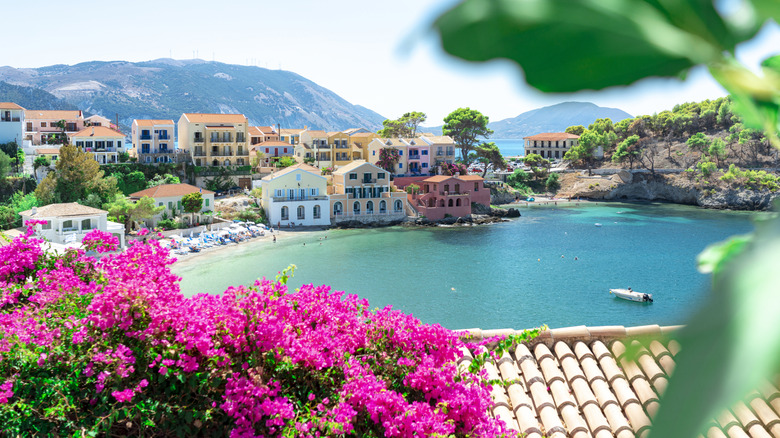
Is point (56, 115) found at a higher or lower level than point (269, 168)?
higher

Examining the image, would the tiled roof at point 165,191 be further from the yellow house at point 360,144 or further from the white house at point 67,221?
the yellow house at point 360,144

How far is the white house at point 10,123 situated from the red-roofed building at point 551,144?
52205 millimetres

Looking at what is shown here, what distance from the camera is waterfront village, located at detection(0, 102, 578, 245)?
37219mm

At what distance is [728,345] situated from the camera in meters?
0.27

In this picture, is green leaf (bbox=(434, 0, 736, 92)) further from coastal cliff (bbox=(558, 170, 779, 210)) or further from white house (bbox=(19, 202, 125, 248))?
coastal cliff (bbox=(558, 170, 779, 210))

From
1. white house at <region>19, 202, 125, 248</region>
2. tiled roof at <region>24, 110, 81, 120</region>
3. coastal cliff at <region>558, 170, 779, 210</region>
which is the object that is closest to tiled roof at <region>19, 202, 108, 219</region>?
white house at <region>19, 202, 125, 248</region>

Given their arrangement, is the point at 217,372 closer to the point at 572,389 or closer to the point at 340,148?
the point at 572,389

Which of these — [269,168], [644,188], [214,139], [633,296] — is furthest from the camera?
[644,188]

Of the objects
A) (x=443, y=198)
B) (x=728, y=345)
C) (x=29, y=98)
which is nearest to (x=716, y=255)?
(x=728, y=345)

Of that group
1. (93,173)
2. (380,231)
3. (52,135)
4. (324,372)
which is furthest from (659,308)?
(52,135)

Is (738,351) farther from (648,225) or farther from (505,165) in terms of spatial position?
(505,165)

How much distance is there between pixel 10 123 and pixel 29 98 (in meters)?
112

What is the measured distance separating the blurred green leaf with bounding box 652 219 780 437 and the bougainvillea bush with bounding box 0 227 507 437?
346 cm

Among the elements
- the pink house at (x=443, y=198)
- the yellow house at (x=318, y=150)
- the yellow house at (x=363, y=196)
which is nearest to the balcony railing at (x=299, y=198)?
the yellow house at (x=363, y=196)
